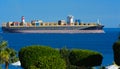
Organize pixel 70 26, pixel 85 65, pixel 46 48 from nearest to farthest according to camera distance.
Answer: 1. pixel 46 48
2. pixel 85 65
3. pixel 70 26

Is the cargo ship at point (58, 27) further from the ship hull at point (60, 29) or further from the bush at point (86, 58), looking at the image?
the bush at point (86, 58)

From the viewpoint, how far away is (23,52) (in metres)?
22.6

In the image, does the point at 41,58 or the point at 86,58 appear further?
the point at 86,58

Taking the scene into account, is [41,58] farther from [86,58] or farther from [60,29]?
[60,29]

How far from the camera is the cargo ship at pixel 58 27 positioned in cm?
18425

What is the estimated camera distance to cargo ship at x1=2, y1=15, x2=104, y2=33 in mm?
184250

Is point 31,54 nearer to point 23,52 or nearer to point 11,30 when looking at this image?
point 23,52

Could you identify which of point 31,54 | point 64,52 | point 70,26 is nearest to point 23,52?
point 31,54

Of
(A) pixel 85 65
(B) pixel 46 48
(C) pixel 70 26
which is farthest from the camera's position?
(C) pixel 70 26

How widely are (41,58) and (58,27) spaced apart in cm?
16059

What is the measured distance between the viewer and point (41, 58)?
71.6 feet

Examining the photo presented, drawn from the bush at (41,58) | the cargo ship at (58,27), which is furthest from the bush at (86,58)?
the cargo ship at (58,27)

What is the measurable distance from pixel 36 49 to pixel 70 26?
162 m

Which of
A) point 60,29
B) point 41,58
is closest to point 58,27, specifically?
point 60,29
